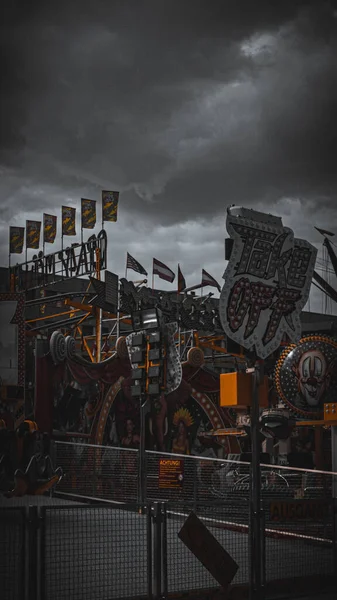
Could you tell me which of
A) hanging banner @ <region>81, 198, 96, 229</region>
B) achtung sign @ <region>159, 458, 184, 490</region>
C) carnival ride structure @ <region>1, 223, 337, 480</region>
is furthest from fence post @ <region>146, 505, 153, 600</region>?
hanging banner @ <region>81, 198, 96, 229</region>

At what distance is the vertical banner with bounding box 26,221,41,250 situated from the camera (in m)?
29.4

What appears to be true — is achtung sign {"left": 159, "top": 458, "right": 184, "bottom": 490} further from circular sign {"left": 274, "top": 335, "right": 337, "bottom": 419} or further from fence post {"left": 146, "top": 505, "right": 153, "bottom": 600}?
fence post {"left": 146, "top": 505, "right": 153, "bottom": 600}

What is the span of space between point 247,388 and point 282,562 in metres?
2.19

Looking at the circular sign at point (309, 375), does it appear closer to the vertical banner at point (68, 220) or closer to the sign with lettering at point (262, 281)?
the sign with lettering at point (262, 281)

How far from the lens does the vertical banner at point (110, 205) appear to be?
2678 centimetres

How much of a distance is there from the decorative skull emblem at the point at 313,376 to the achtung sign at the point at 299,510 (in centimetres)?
643

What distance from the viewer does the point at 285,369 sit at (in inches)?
729

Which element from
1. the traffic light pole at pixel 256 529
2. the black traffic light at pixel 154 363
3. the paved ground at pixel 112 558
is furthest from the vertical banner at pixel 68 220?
the traffic light pole at pixel 256 529

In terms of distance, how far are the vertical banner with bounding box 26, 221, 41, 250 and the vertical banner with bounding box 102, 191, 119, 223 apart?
356cm

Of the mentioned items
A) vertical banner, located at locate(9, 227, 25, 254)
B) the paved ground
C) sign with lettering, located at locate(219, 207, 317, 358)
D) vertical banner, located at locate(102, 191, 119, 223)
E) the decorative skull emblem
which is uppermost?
vertical banner, located at locate(102, 191, 119, 223)

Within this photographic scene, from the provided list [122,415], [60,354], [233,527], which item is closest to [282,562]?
[233,527]

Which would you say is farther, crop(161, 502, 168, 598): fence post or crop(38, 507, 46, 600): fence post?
crop(161, 502, 168, 598): fence post

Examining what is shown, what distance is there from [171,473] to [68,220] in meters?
14.3

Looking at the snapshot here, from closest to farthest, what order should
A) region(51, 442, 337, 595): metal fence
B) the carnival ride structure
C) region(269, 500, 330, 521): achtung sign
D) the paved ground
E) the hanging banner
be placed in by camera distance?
the paved ground → region(51, 442, 337, 595): metal fence → region(269, 500, 330, 521): achtung sign → the carnival ride structure → the hanging banner
